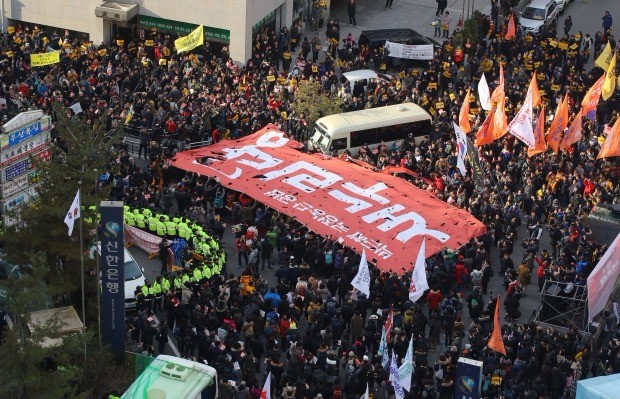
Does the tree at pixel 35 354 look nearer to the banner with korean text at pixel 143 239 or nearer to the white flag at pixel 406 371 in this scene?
the white flag at pixel 406 371

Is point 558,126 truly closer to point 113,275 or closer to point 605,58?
point 605,58

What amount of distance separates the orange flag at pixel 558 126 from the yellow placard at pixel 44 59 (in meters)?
18.2

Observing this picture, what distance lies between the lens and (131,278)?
124 ft

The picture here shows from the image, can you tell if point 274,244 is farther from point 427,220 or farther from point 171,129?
point 171,129

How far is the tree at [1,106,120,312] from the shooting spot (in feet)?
116

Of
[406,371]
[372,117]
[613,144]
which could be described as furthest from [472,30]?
[406,371]

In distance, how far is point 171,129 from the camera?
4728 centimetres

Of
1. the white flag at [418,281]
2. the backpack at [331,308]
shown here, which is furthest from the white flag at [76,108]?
the white flag at [418,281]

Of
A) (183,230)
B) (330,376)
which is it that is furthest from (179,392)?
(183,230)

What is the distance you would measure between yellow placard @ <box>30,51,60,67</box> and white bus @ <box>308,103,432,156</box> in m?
10.1

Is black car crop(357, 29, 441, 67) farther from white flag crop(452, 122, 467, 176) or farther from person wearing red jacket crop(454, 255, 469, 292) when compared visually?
person wearing red jacket crop(454, 255, 469, 292)

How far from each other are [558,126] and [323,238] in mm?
9887

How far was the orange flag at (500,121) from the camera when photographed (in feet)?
149

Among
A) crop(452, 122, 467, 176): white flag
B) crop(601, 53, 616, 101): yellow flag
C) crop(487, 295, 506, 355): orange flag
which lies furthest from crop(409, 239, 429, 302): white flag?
crop(601, 53, 616, 101): yellow flag
